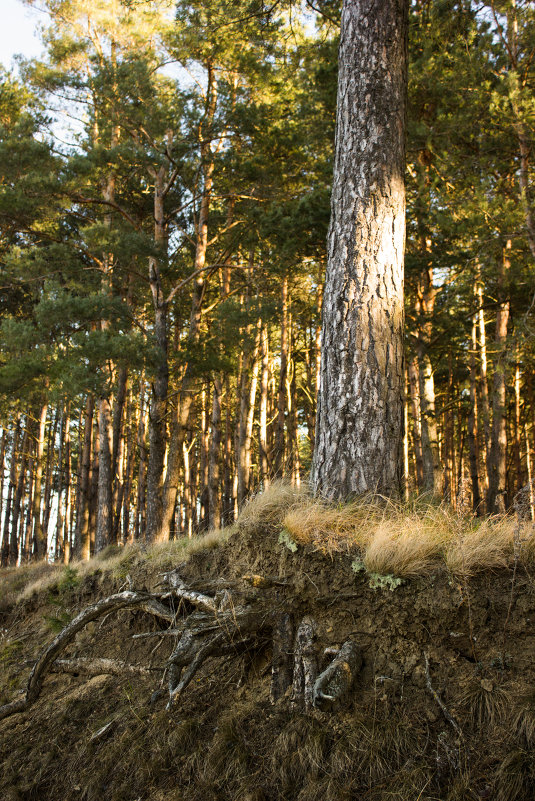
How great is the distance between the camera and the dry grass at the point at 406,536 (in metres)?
3.09


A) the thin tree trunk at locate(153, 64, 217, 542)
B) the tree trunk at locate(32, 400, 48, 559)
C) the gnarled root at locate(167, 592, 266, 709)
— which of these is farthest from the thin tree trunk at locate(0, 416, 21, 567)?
the gnarled root at locate(167, 592, 266, 709)

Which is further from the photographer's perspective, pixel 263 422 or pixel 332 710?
pixel 263 422

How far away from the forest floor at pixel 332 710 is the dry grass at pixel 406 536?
3cm

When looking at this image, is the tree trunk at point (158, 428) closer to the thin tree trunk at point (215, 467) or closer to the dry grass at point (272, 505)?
the thin tree trunk at point (215, 467)

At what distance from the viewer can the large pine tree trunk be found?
167 inches

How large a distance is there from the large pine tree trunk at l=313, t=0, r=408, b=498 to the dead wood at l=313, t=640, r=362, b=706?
1400mm

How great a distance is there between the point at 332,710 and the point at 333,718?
47 millimetres

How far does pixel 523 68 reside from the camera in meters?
8.92

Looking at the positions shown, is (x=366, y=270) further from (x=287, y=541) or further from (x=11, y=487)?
(x=11, y=487)

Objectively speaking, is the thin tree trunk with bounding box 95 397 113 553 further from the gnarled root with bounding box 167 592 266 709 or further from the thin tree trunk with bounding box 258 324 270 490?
the gnarled root with bounding box 167 592 266 709

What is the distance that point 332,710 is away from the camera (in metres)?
2.75

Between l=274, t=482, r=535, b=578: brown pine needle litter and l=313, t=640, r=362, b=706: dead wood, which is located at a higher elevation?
l=274, t=482, r=535, b=578: brown pine needle litter

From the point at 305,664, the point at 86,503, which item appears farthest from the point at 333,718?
the point at 86,503

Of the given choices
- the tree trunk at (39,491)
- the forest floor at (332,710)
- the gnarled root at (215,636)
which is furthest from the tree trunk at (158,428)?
the gnarled root at (215,636)
